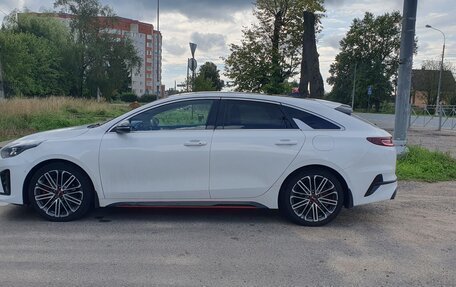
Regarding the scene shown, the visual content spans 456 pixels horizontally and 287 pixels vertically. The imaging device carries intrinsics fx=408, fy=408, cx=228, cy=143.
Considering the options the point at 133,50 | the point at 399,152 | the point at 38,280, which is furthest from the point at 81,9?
the point at 38,280

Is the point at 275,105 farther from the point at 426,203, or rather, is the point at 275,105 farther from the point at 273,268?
the point at 426,203

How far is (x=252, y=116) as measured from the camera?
5.09m

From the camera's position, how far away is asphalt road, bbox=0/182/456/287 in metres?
3.60

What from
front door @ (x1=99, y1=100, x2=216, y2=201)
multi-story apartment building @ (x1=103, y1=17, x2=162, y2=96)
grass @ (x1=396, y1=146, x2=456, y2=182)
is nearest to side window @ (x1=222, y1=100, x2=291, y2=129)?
front door @ (x1=99, y1=100, x2=216, y2=201)

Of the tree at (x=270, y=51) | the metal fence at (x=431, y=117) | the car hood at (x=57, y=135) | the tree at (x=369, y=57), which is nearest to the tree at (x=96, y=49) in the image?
the tree at (x=270, y=51)

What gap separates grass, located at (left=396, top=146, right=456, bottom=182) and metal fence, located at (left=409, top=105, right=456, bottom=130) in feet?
60.0

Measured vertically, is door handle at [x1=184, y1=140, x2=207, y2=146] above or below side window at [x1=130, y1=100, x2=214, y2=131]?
below

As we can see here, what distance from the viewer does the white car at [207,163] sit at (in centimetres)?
488

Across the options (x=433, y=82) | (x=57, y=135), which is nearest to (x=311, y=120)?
(x=57, y=135)

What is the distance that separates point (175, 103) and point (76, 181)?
1.53m

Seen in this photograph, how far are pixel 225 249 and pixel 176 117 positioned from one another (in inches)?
70.4

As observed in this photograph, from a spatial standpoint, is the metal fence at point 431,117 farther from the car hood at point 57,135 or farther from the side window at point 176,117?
the car hood at point 57,135

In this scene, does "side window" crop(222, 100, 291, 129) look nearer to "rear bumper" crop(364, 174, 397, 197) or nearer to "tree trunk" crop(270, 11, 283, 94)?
"rear bumper" crop(364, 174, 397, 197)

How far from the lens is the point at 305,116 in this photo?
509cm
